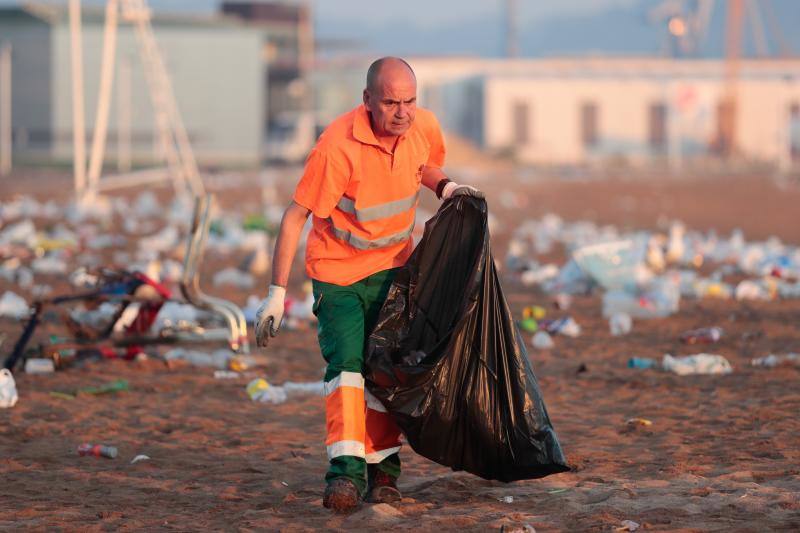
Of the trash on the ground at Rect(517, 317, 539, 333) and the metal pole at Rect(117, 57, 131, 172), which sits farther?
the metal pole at Rect(117, 57, 131, 172)

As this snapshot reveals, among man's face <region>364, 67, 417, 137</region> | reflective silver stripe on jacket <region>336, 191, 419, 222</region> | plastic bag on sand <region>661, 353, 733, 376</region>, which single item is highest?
man's face <region>364, 67, 417, 137</region>

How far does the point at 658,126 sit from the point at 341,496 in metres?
60.3

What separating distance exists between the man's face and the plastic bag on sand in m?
3.29

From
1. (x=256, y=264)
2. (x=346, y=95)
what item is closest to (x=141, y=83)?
(x=346, y=95)

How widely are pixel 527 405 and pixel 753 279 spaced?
25.2ft

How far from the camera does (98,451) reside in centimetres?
544

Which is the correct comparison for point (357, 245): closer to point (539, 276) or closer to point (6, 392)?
point (6, 392)

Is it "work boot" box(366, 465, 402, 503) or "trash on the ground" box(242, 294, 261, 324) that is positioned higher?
"work boot" box(366, 465, 402, 503)

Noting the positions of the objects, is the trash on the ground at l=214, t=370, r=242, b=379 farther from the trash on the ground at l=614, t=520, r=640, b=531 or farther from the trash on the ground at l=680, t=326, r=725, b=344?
the trash on the ground at l=614, t=520, r=640, b=531

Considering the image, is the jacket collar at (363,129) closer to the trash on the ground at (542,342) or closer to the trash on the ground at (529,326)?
the trash on the ground at (542,342)

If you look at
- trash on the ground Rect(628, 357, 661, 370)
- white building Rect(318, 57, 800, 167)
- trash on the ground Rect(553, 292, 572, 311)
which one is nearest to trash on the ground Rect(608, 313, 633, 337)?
trash on the ground Rect(553, 292, 572, 311)

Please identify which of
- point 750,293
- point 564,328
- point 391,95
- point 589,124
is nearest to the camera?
point 391,95

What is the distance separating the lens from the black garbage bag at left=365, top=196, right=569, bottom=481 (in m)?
4.49

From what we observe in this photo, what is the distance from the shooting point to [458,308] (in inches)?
180
